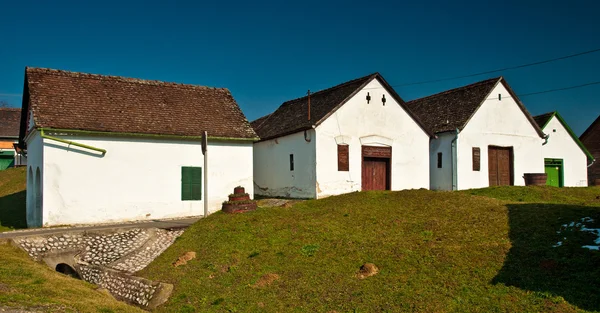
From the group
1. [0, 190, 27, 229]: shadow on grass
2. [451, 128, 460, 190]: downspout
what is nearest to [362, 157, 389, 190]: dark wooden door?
[451, 128, 460, 190]: downspout

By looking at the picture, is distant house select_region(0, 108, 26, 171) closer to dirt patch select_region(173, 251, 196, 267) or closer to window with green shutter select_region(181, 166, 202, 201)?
window with green shutter select_region(181, 166, 202, 201)

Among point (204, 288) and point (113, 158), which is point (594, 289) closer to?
point (204, 288)

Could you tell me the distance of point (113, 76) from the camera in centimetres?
2053

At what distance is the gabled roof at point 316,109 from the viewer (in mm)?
20797

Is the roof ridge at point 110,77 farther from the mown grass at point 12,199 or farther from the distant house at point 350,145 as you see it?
the mown grass at point 12,199

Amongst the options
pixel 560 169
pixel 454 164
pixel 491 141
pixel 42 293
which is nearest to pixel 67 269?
pixel 42 293

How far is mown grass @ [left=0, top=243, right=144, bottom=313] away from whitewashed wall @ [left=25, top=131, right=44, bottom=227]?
608 centimetres

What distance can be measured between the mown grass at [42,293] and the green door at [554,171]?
83.8 ft

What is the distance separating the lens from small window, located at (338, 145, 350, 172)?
67.4ft

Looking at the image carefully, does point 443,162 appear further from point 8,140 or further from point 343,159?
point 8,140

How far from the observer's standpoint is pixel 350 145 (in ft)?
68.6

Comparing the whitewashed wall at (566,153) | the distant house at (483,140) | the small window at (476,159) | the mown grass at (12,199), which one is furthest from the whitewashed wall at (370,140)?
the mown grass at (12,199)

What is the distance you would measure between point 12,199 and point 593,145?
3817 centimetres

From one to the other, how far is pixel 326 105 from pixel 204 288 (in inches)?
506
